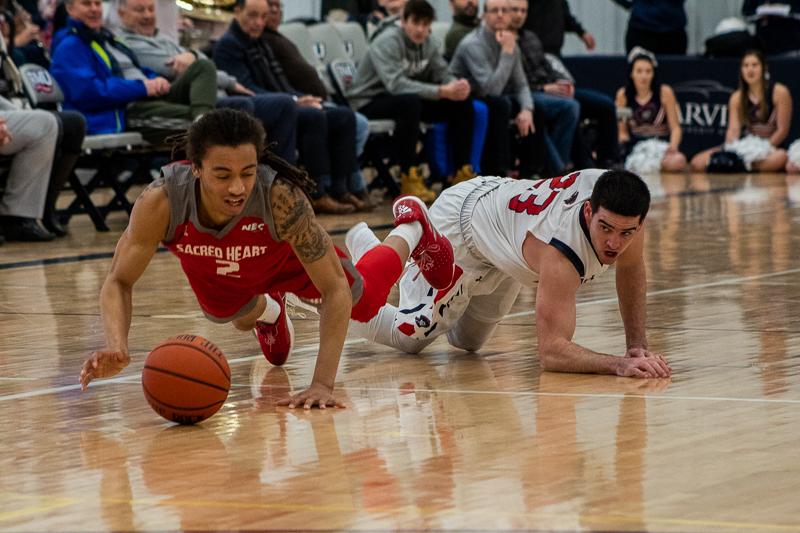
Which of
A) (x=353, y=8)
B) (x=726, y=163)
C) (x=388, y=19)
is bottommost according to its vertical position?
(x=726, y=163)

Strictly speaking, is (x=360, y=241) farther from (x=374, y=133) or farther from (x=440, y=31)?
(x=440, y=31)

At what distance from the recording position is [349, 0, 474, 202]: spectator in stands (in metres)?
12.4

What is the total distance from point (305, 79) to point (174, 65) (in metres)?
1.29

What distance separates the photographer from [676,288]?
7.52 m

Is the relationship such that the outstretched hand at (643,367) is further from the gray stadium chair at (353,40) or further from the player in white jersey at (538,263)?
the gray stadium chair at (353,40)

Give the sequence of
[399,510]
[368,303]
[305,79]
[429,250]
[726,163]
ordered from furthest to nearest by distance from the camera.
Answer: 1. [726,163]
2. [305,79]
3. [429,250]
4. [368,303]
5. [399,510]

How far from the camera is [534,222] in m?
5.42

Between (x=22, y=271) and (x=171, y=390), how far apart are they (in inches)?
168

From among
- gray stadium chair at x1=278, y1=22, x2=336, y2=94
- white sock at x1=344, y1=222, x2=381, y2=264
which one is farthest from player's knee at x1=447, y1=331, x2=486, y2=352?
gray stadium chair at x1=278, y1=22, x2=336, y2=94

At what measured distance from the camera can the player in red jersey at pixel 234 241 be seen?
4.48 m

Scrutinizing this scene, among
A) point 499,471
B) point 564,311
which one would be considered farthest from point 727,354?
point 499,471

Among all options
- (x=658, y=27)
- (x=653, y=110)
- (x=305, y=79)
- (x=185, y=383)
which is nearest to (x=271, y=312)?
(x=185, y=383)

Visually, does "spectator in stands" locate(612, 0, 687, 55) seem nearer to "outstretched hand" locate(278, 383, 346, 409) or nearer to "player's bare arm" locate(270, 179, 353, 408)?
"player's bare arm" locate(270, 179, 353, 408)

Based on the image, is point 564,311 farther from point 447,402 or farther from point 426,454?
point 426,454
